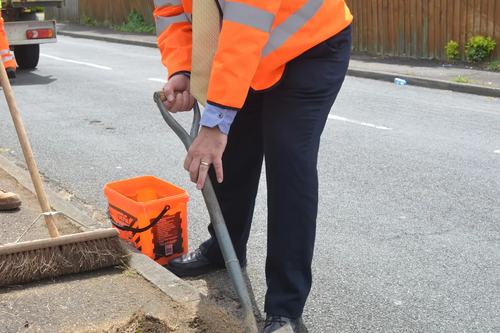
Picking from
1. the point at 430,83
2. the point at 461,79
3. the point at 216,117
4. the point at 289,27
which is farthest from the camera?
the point at 430,83

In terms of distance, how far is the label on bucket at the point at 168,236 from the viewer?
3.37 m

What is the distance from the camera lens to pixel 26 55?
11.9m

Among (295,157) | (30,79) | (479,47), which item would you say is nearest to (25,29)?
(30,79)

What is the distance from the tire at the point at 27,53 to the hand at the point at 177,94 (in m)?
9.89

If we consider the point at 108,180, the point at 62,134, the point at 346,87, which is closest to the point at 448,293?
the point at 108,180

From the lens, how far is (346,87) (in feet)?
32.6

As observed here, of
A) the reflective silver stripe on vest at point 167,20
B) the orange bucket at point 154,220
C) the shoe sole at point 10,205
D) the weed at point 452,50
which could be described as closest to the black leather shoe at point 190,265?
the orange bucket at point 154,220

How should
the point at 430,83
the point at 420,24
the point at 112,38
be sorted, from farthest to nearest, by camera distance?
the point at 112,38, the point at 420,24, the point at 430,83

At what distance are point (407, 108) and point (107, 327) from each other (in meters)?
6.13

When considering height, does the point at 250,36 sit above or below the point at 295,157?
above

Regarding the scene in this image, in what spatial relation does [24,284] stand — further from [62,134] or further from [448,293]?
[62,134]

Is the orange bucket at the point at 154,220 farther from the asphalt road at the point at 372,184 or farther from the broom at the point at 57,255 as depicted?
the asphalt road at the point at 372,184

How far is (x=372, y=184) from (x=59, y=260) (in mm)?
2563

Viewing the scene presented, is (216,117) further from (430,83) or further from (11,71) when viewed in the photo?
(430,83)
